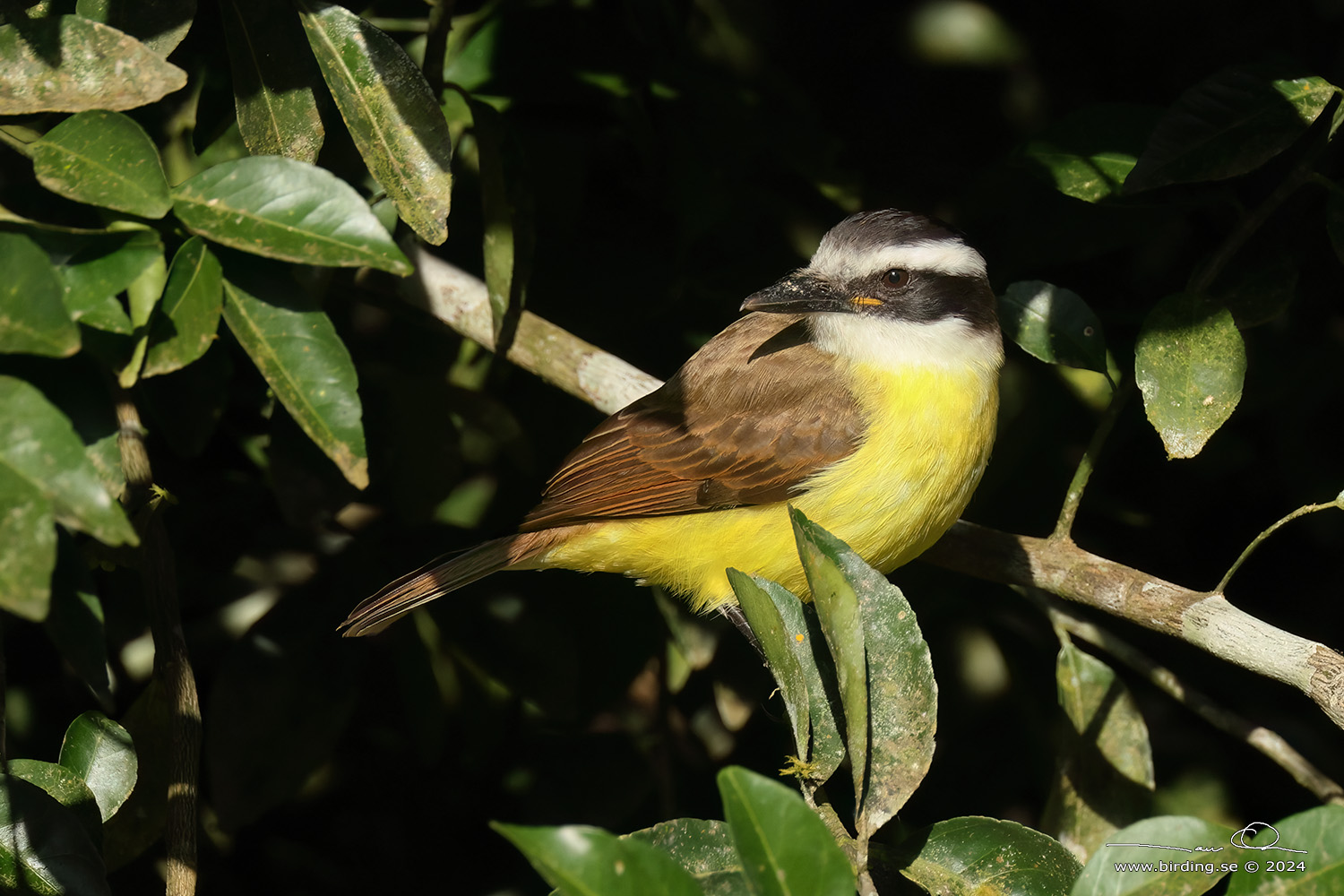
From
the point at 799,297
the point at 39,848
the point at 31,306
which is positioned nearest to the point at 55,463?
the point at 31,306

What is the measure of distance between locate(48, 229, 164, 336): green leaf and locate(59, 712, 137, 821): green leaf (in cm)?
71

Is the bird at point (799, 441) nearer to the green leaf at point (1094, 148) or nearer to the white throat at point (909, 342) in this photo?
the white throat at point (909, 342)

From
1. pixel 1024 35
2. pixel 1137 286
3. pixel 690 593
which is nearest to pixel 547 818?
pixel 690 593

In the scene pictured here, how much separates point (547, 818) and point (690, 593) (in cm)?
72

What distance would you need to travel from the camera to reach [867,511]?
2.67 metres

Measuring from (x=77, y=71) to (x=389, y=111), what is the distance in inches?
21.3

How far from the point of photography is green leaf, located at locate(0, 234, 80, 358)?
1.24m

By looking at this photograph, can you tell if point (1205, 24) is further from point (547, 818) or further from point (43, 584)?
point (43, 584)

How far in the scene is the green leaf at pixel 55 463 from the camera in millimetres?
1186

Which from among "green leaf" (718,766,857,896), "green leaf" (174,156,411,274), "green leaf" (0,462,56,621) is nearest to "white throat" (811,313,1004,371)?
"green leaf" (174,156,411,274)

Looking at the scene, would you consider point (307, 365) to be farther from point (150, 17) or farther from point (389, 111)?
point (150, 17)

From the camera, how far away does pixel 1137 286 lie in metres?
2.99

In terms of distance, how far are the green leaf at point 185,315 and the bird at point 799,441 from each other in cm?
116

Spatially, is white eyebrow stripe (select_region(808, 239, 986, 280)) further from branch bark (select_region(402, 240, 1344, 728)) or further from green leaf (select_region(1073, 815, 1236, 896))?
green leaf (select_region(1073, 815, 1236, 896))
